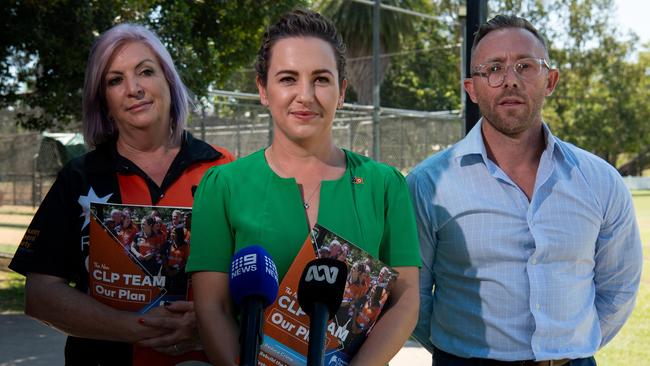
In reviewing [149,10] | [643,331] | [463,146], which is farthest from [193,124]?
[463,146]

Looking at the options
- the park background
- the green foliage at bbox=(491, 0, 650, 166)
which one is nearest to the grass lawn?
the park background

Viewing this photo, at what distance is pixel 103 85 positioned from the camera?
3459 millimetres

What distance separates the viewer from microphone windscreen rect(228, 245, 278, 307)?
1.84m

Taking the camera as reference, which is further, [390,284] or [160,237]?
[160,237]

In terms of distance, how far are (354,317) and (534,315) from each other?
1112 mm

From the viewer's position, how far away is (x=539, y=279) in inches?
137

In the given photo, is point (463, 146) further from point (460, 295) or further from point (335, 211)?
point (335, 211)

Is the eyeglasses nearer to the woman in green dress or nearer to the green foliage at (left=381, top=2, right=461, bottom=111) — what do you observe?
the woman in green dress

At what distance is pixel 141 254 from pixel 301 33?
3.12 ft

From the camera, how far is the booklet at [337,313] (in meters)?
2.54

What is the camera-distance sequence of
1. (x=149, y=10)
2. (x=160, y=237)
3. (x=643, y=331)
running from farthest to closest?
1. (x=149, y=10)
2. (x=643, y=331)
3. (x=160, y=237)

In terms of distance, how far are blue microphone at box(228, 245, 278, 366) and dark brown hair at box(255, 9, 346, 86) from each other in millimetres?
1006

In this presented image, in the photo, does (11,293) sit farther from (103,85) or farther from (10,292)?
(103,85)

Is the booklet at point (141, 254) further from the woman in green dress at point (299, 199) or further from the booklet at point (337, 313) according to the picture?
the booklet at point (337, 313)
